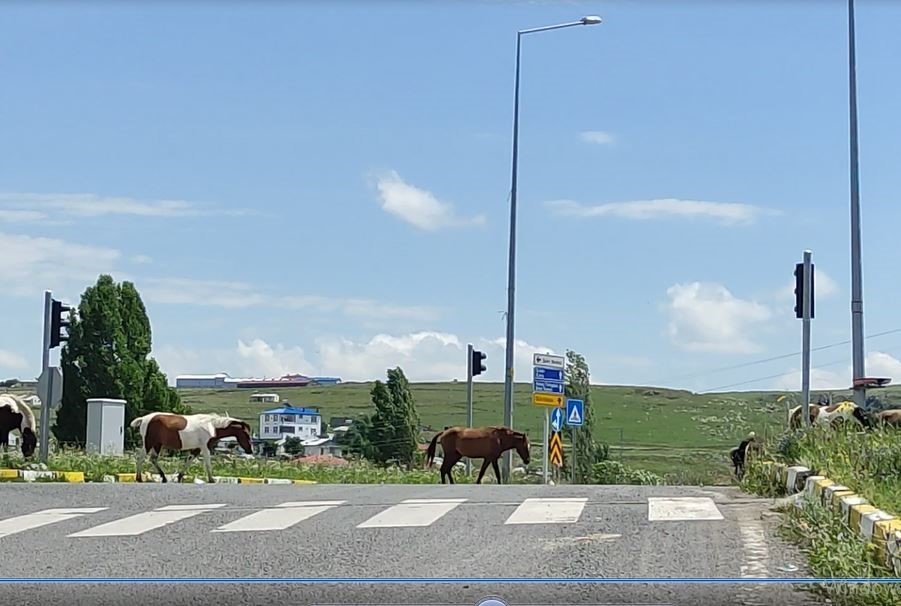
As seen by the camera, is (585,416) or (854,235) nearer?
(854,235)

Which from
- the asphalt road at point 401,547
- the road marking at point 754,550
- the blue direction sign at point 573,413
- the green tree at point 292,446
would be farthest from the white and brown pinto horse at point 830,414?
the green tree at point 292,446

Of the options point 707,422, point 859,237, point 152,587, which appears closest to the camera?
point 152,587

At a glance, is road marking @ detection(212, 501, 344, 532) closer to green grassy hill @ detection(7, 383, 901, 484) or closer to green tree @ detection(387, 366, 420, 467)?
green grassy hill @ detection(7, 383, 901, 484)

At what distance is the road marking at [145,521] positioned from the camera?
1173cm

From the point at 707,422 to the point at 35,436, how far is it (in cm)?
2727

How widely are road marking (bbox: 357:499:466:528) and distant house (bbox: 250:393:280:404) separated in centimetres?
7926

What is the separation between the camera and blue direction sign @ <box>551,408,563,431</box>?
33.1 metres

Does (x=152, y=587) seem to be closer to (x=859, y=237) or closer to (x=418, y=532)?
(x=418, y=532)

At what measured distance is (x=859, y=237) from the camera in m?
24.3

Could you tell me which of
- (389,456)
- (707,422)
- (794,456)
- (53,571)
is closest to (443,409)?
(389,456)

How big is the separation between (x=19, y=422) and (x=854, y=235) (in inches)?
634

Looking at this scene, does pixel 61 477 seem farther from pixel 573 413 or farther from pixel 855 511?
pixel 855 511

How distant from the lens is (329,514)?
12914 millimetres

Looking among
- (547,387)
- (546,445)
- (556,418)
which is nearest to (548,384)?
(547,387)
